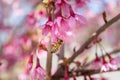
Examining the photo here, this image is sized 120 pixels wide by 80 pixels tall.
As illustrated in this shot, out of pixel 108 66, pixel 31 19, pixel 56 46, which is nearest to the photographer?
pixel 56 46

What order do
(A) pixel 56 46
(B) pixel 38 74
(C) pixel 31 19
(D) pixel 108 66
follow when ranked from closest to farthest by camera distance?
(A) pixel 56 46
(B) pixel 38 74
(D) pixel 108 66
(C) pixel 31 19

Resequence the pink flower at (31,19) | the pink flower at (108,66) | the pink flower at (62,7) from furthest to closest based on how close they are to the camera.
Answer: the pink flower at (31,19)
the pink flower at (108,66)
the pink flower at (62,7)

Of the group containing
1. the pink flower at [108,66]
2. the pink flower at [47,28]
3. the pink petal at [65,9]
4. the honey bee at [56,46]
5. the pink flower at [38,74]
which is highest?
the pink petal at [65,9]

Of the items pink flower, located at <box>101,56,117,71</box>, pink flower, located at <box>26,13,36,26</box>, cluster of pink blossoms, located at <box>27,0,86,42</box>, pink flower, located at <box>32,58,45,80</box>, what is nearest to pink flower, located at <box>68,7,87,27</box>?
cluster of pink blossoms, located at <box>27,0,86,42</box>

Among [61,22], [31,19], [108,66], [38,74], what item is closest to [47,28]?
[61,22]

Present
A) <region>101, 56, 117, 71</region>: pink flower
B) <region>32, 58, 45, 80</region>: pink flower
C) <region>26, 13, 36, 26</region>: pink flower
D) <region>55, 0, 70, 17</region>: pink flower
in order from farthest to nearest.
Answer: <region>26, 13, 36, 26</region>: pink flower < <region>101, 56, 117, 71</region>: pink flower < <region>32, 58, 45, 80</region>: pink flower < <region>55, 0, 70, 17</region>: pink flower

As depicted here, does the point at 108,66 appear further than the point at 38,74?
Yes

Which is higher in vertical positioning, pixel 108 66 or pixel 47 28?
pixel 47 28

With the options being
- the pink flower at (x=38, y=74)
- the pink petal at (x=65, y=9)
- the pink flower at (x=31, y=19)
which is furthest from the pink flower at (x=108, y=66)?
the pink flower at (x=31, y=19)

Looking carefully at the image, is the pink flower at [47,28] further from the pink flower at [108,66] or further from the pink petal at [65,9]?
the pink flower at [108,66]

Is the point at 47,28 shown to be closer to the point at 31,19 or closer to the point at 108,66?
the point at 108,66

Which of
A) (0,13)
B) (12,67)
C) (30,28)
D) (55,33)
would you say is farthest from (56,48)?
(12,67)

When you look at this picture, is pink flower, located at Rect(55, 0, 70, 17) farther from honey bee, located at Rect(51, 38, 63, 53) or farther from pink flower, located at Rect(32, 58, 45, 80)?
pink flower, located at Rect(32, 58, 45, 80)
